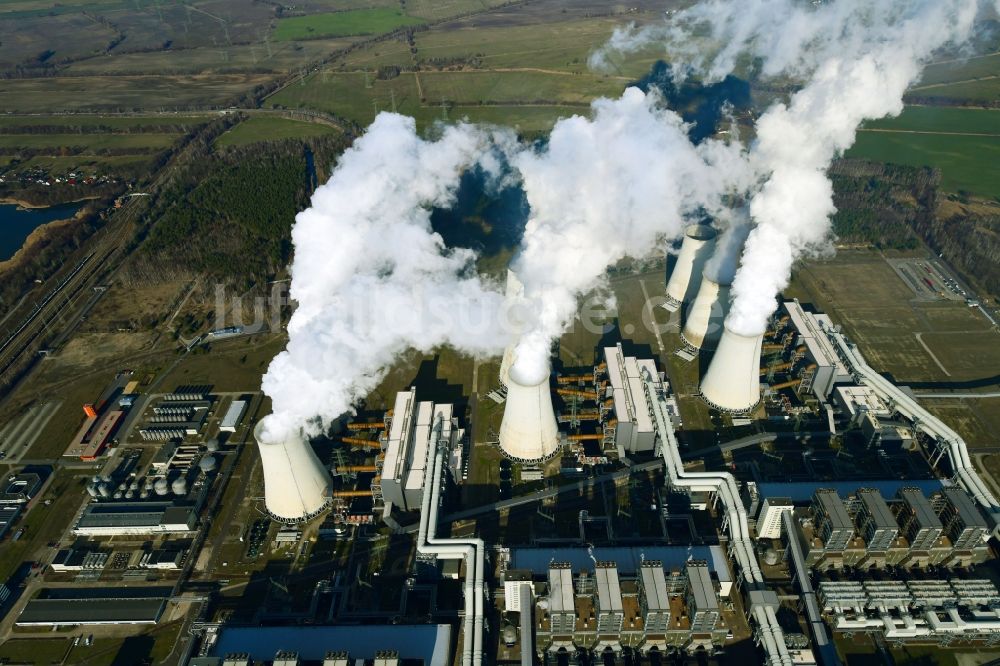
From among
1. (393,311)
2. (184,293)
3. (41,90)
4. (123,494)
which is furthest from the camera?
(41,90)

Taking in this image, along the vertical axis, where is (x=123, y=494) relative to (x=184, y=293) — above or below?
below

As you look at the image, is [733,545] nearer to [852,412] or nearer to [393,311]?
[852,412]

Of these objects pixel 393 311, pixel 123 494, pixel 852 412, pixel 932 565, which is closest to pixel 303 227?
pixel 393 311

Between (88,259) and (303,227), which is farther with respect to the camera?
(88,259)

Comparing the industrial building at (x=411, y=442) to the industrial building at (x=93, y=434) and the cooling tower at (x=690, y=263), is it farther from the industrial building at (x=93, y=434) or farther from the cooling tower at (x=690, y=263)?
the cooling tower at (x=690, y=263)

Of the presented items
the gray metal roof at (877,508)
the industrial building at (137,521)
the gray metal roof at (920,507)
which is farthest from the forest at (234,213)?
the gray metal roof at (920,507)

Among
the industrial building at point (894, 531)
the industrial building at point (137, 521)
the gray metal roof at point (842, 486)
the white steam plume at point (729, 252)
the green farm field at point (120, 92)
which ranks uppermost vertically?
the green farm field at point (120, 92)

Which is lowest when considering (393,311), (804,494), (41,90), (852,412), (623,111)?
(804,494)
